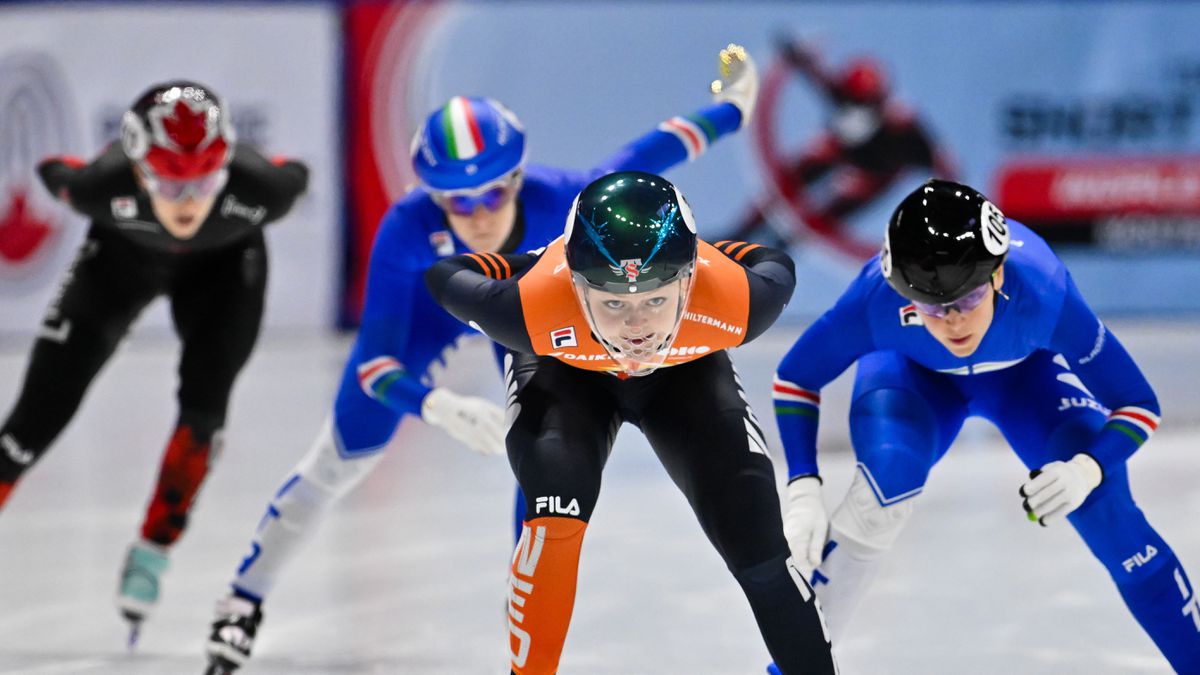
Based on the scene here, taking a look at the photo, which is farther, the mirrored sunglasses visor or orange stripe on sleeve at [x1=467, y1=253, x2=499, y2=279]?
the mirrored sunglasses visor

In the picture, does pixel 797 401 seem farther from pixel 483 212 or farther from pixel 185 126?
pixel 185 126

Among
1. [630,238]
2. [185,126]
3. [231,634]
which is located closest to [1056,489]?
[630,238]

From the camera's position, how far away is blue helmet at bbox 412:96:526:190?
4570mm

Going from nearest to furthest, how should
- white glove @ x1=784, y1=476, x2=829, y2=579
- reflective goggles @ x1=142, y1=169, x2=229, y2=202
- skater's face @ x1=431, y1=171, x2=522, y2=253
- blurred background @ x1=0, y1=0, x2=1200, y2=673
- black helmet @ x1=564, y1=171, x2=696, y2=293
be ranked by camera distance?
black helmet @ x1=564, y1=171, x2=696, y2=293, white glove @ x1=784, y1=476, x2=829, y2=579, skater's face @ x1=431, y1=171, x2=522, y2=253, reflective goggles @ x1=142, y1=169, x2=229, y2=202, blurred background @ x1=0, y1=0, x2=1200, y2=673

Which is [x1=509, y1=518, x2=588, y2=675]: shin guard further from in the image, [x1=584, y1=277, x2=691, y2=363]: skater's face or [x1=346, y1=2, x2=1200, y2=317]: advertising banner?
[x1=346, y1=2, x2=1200, y2=317]: advertising banner

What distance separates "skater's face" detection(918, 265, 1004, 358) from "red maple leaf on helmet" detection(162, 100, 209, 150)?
2.36 meters

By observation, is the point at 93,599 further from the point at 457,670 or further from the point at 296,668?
the point at 457,670

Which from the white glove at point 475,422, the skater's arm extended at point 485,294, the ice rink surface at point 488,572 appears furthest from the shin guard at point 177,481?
the skater's arm extended at point 485,294

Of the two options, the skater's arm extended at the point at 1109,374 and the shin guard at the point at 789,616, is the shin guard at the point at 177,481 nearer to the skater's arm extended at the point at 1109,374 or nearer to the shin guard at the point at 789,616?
the shin guard at the point at 789,616

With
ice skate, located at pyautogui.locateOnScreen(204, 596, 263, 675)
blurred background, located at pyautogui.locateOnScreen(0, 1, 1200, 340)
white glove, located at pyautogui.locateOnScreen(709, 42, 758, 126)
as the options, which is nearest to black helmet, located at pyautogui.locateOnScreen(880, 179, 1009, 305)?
white glove, located at pyautogui.locateOnScreen(709, 42, 758, 126)

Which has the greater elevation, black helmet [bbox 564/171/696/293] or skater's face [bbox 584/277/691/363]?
black helmet [bbox 564/171/696/293]

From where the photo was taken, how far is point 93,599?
5398 mm

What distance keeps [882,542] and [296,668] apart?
188 centimetres

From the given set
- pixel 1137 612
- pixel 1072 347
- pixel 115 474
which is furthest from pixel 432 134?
pixel 115 474
